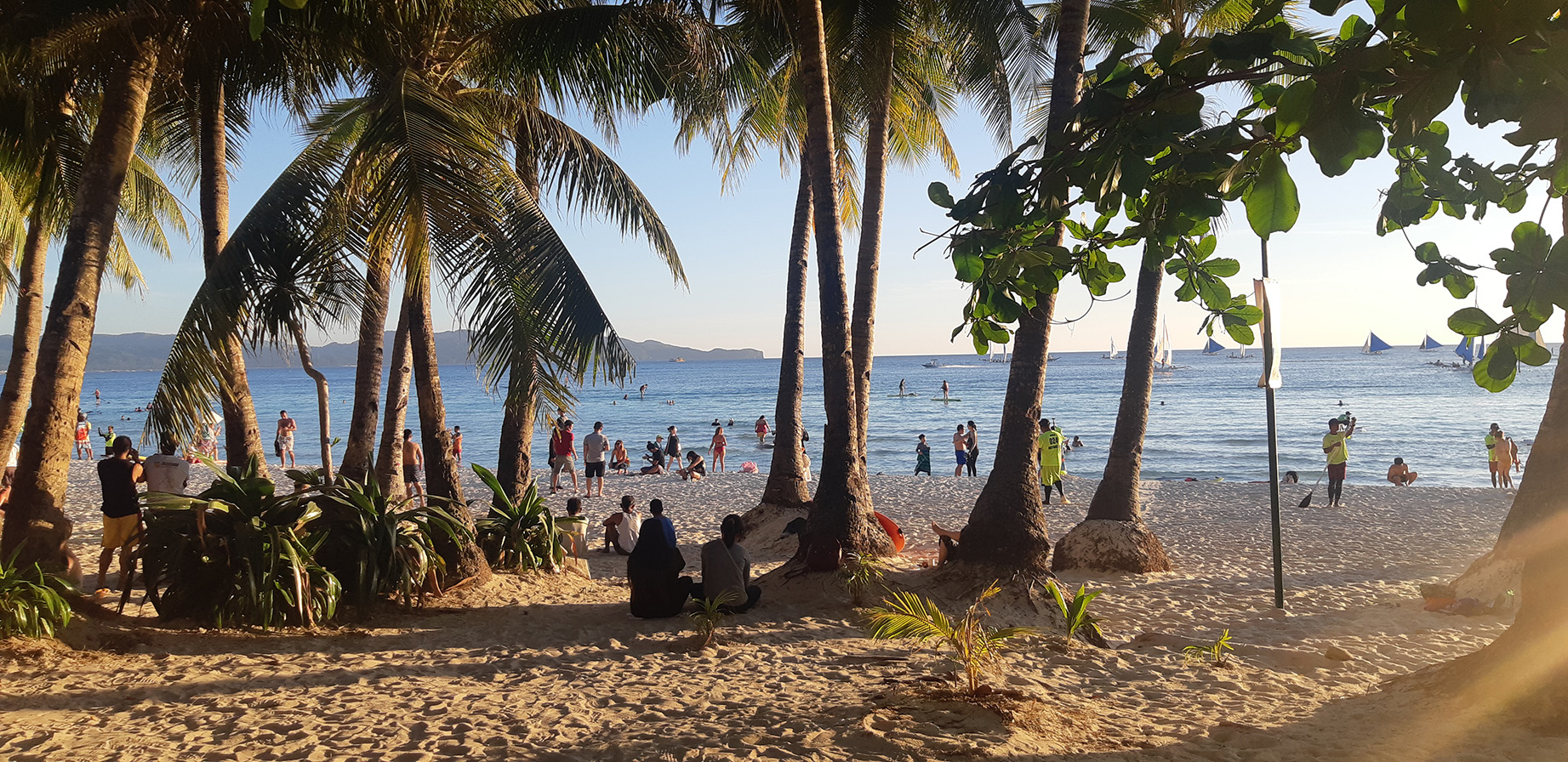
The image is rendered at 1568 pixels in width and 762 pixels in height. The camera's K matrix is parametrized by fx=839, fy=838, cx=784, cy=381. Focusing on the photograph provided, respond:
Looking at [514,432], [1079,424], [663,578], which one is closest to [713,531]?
[514,432]

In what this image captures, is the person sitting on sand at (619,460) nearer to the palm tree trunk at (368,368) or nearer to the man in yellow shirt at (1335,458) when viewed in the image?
the palm tree trunk at (368,368)

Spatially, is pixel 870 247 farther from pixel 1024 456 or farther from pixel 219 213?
pixel 219 213

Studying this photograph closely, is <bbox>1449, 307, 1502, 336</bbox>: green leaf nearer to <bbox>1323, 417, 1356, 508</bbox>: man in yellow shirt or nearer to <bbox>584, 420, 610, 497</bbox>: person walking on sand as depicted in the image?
<bbox>1323, 417, 1356, 508</bbox>: man in yellow shirt

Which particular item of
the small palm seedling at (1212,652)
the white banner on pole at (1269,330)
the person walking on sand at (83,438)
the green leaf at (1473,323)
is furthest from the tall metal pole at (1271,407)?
the person walking on sand at (83,438)

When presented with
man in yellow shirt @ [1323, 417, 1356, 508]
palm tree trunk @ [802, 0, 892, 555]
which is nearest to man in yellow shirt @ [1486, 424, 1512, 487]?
man in yellow shirt @ [1323, 417, 1356, 508]

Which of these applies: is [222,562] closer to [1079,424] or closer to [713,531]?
[713,531]

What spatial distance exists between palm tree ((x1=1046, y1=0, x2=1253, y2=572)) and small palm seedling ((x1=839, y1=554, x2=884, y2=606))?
11.2 ft

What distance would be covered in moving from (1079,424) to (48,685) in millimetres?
46982

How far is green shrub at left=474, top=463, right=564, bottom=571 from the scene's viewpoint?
8250 millimetres

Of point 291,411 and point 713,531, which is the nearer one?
point 713,531

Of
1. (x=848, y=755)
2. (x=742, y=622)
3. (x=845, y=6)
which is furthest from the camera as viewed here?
(x=845, y=6)

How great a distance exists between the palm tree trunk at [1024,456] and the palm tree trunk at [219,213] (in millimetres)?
6786

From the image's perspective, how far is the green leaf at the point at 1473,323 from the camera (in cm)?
217

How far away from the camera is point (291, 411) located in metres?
71.7
